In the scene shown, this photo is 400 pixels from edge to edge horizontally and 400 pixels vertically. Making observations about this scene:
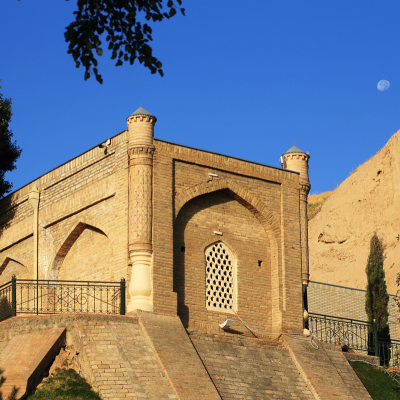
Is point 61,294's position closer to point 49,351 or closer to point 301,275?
point 49,351

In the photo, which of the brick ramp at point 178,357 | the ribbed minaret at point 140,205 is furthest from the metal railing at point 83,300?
the brick ramp at point 178,357

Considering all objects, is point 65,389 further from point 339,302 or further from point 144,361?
point 339,302

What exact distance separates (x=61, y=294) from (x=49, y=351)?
2763 mm

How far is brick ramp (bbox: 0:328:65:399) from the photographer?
1400 cm

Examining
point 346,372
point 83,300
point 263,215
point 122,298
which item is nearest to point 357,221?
point 263,215

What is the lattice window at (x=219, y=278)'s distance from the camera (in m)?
18.1

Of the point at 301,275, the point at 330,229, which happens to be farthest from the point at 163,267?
the point at 330,229

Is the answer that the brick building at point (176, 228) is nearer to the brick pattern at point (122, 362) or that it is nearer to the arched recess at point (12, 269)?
the arched recess at point (12, 269)

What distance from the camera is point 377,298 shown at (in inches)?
987

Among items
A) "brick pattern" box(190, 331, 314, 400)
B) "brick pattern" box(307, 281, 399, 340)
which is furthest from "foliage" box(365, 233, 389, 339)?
"brick pattern" box(190, 331, 314, 400)

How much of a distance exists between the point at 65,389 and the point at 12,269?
7644mm

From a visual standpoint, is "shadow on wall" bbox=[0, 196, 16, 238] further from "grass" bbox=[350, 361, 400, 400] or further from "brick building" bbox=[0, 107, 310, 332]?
"grass" bbox=[350, 361, 400, 400]

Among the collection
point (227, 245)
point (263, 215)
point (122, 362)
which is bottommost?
point (122, 362)

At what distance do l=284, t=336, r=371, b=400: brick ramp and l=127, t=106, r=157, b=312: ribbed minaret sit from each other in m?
3.56
